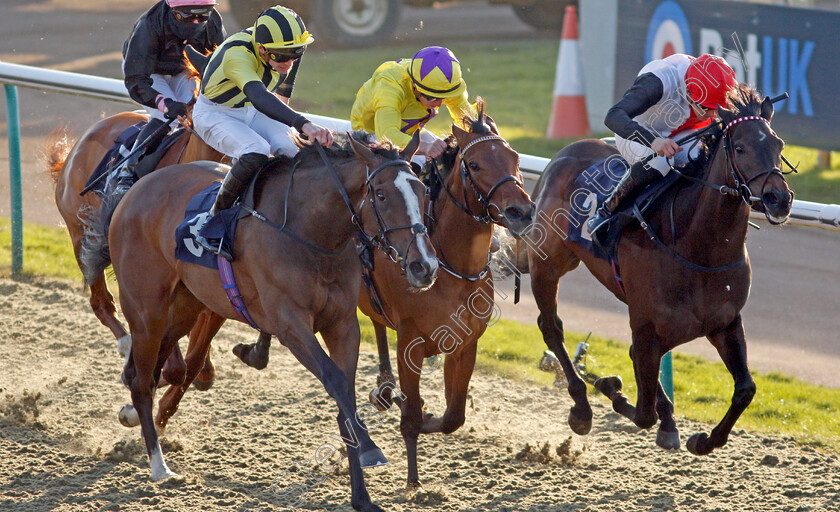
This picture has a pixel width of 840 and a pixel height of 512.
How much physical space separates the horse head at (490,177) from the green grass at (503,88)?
6095mm

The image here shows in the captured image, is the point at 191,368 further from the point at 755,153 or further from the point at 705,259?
the point at 755,153

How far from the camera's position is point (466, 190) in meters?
4.65

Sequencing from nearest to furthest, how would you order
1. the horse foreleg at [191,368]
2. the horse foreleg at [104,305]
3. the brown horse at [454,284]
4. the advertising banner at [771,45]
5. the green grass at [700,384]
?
the brown horse at [454,284] → the horse foreleg at [191,368] → the green grass at [700,384] → the horse foreleg at [104,305] → the advertising banner at [771,45]

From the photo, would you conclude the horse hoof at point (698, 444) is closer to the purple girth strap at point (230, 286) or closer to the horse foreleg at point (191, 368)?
the purple girth strap at point (230, 286)

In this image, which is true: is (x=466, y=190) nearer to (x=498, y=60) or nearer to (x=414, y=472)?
(x=414, y=472)

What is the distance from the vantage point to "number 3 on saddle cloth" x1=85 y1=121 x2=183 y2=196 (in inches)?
236

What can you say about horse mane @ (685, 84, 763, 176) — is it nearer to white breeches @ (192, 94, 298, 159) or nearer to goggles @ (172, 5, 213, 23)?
white breeches @ (192, 94, 298, 159)

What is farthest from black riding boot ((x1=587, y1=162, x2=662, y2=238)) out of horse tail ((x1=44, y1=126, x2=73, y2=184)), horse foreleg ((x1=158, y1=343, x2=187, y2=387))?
horse tail ((x1=44, y1=126, x2=73, y2=184))

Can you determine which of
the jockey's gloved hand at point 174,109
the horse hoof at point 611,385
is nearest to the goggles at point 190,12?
the jockey's gloved hand at point 174,109

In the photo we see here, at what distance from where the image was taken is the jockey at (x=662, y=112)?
15.3ft

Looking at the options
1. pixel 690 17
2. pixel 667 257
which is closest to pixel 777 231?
pixel 690 17

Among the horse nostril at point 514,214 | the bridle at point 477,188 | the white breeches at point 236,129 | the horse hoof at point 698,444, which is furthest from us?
the white breeches at point 236,129

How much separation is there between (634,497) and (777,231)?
5.11m

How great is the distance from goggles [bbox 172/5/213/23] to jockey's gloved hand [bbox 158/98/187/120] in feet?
1.57
